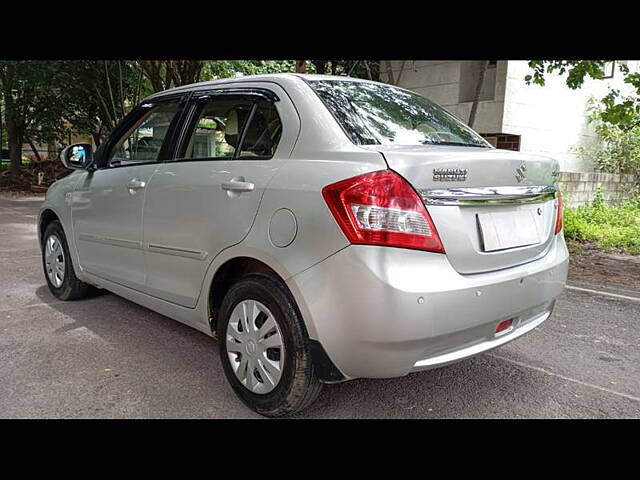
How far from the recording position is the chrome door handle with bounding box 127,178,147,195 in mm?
3422

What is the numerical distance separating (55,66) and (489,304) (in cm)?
1561

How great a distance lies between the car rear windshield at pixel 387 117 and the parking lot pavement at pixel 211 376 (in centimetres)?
141

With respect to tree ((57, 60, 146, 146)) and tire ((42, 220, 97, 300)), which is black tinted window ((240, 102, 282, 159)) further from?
tree ((57, 60, 146, 146))

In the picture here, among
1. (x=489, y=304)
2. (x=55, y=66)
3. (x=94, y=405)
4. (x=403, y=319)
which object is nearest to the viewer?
(x=403, y=319)

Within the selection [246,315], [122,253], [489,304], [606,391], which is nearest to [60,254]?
[122,253]

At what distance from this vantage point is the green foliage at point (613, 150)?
12.6 m

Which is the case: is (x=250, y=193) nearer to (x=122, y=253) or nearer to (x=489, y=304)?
(x=489, y=304)

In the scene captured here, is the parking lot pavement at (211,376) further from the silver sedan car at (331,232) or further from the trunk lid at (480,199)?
the trunk lid at (480,199)

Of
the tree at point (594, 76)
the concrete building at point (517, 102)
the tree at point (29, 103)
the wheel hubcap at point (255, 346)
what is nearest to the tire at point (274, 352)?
the wheel hubcap at point (255, 346)

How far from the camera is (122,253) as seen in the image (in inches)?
146

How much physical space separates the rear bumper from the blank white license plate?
162mm

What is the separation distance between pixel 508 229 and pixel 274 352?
1.29 meters

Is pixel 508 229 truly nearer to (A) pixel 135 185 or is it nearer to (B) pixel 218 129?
(B) pixel 218 129

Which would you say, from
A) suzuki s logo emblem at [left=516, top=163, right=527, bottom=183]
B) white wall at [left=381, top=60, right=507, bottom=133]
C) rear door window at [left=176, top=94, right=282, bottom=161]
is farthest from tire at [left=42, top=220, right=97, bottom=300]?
→ white wall at [left=381, top=60, right=507, bottom=133]
